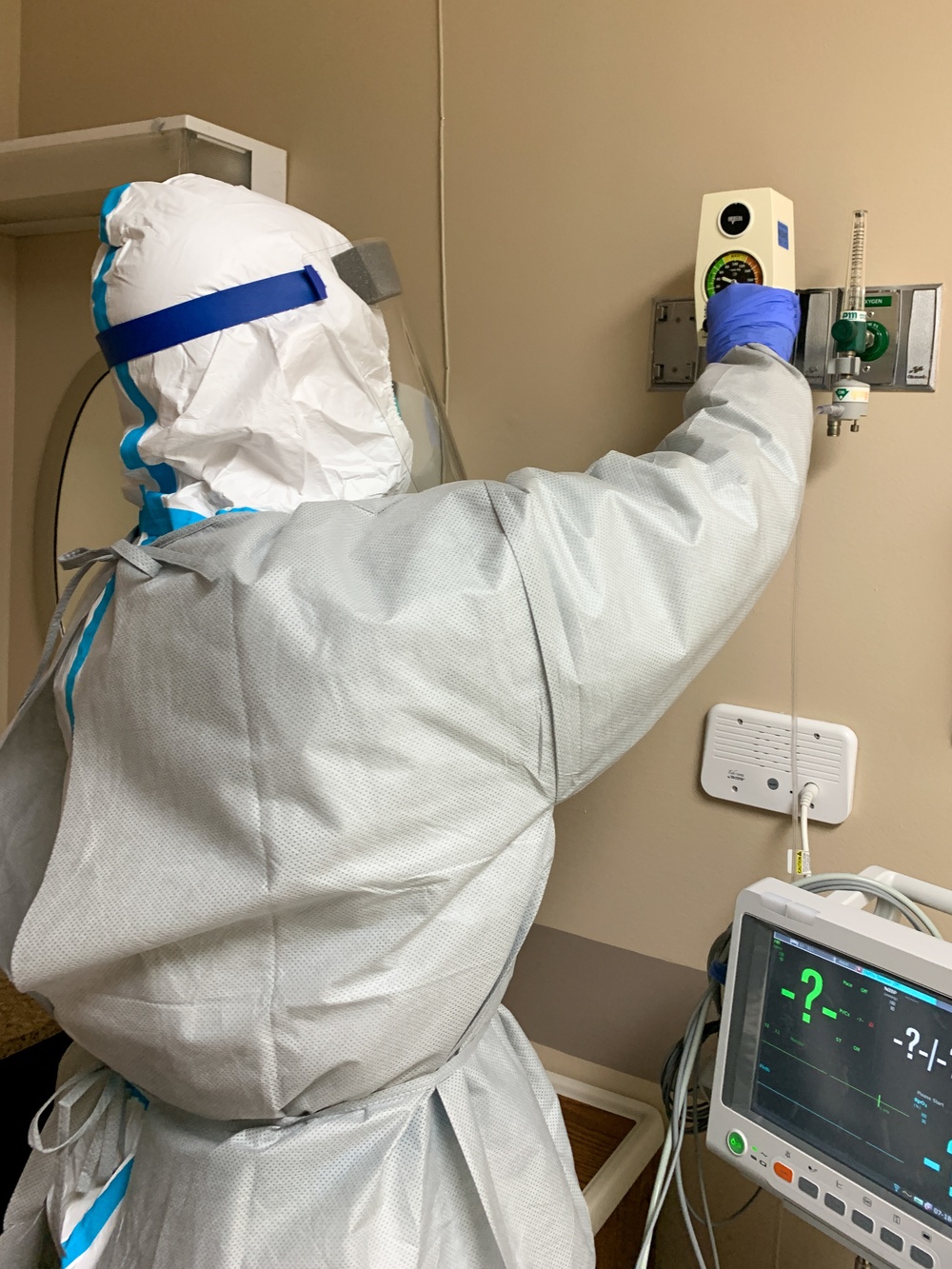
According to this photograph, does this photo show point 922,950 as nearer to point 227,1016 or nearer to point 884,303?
point 227,1016

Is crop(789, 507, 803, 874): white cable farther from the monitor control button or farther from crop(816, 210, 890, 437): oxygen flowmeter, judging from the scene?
the monitor control button

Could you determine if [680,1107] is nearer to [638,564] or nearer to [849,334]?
[638,564]

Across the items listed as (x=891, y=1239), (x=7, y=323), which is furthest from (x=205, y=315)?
(x=7, y=323)

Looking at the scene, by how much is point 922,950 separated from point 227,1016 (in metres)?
0.53

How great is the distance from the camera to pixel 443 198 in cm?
131

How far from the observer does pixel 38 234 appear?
1806mm

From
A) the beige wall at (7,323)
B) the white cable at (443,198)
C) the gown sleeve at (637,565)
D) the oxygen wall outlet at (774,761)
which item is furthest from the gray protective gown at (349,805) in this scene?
the beige wall at (7,323)

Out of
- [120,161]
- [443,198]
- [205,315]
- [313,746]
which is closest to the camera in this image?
[313,746]

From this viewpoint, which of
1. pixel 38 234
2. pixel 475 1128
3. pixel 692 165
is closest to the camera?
pixel 475 1128

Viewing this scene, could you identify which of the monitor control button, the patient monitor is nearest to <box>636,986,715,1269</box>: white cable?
the patient monitor

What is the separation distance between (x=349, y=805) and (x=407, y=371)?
60 centimetres

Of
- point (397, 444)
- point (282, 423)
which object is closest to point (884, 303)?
point (397, 444)

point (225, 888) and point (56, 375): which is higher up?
point (56, 375)

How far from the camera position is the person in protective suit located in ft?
2.36
